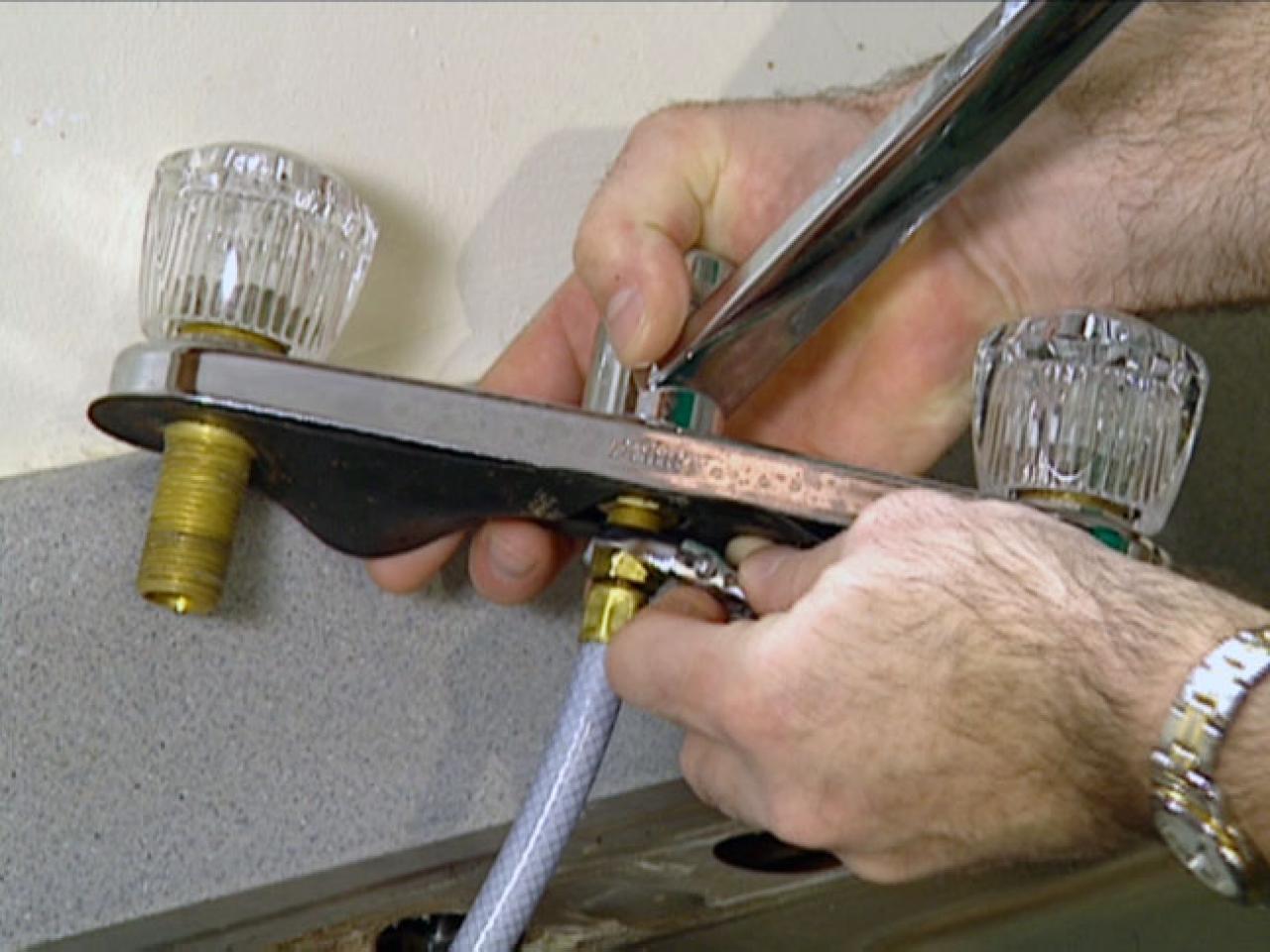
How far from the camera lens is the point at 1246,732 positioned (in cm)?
40

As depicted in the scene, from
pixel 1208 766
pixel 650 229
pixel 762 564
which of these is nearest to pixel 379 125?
pixel 650 229

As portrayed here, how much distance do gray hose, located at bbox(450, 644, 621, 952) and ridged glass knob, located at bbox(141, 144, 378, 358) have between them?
133 millimetres

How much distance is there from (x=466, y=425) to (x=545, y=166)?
181mm

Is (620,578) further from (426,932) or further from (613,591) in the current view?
(426,932)

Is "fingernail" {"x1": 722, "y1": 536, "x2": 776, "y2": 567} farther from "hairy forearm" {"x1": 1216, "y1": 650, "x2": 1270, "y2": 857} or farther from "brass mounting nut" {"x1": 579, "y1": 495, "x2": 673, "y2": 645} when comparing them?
"hairy forearm" {"x1": 1216, "y1": 650, "x2": 1270, "y2": 857}

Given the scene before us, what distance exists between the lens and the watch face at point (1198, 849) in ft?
1.33

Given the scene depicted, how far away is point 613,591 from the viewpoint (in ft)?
1.48

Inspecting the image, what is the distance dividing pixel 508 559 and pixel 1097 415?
0.18 meters

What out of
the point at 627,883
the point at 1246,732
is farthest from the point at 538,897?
the point at 1246,732


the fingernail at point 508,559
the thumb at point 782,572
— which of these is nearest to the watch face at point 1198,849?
the thumb at point 782,572

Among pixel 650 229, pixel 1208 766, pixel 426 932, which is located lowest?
pixel 426 932

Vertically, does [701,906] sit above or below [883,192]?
below

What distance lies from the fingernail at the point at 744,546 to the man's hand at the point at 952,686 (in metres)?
0.04

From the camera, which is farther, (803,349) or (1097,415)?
(803,349)
